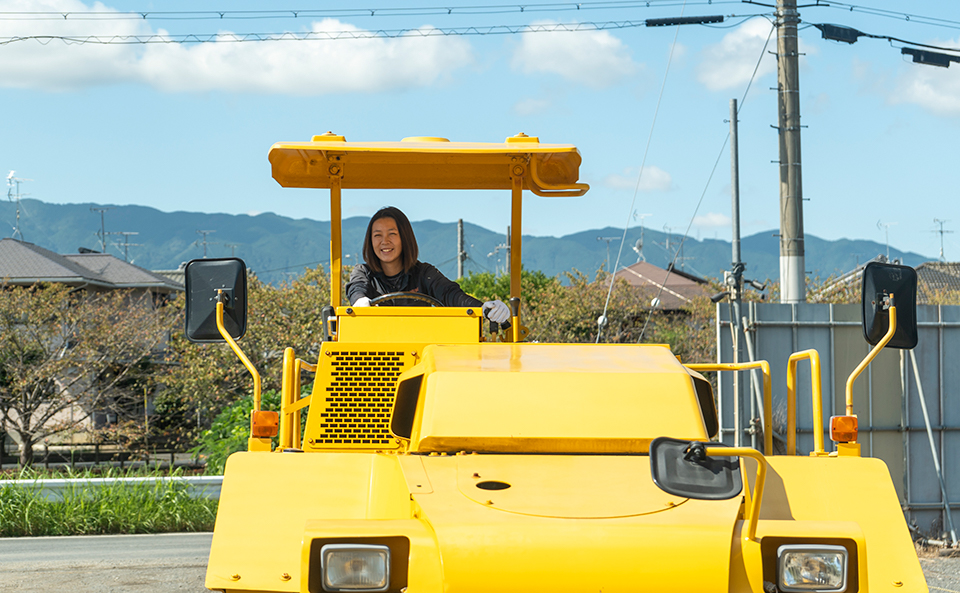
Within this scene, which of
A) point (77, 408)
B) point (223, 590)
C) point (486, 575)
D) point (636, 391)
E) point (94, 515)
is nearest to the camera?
point (486, 575)

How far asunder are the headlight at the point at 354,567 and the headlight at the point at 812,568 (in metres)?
1.30

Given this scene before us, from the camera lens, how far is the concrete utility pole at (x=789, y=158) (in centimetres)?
1173

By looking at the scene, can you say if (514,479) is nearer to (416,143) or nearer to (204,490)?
(416,143)

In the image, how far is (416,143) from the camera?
201 inches

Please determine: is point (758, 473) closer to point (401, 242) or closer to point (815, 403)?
point (815, 403)

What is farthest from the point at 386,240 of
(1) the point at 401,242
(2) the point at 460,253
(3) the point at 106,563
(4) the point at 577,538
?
A: (2) the point at 460,253

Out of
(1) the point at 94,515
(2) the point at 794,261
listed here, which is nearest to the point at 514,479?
(1) the point at 94,515

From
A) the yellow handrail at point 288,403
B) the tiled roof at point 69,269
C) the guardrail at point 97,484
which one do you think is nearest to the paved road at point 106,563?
the guardrail at point 97,484

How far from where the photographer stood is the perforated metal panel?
446 cm

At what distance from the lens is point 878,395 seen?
9219 millimetres

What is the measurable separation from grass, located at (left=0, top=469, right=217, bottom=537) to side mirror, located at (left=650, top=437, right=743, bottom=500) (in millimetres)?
8078

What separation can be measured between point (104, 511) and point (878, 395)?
8110 millimetres

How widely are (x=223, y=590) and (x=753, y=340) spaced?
6839mm

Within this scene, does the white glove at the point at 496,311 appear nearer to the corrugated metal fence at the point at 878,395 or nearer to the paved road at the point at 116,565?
the paved road at the point at 116,565
